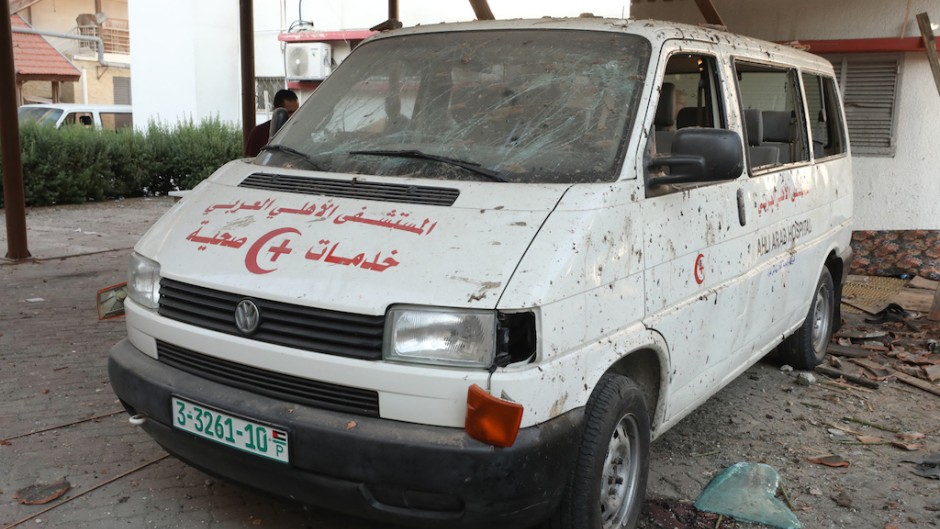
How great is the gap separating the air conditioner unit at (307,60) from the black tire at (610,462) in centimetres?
1708

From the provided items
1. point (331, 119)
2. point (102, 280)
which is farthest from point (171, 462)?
point (102, 280)

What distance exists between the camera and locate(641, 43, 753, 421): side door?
351cm

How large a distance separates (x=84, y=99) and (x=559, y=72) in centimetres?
3291

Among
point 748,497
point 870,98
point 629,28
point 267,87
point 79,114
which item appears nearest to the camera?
point 629,28

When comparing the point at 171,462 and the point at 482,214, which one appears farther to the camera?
the point at 171,462

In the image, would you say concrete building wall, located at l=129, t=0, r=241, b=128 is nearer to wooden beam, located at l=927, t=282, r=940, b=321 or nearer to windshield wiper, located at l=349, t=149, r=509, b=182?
wooden beam, located at l=927, t=282, r=940, b=321

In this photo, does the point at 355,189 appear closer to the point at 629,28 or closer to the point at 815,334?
the point at 629,28

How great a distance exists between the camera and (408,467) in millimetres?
2699

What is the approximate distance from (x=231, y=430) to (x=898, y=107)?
8602 millimetres

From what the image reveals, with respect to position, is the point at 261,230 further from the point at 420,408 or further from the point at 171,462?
the point at 171,462

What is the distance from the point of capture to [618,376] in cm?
323

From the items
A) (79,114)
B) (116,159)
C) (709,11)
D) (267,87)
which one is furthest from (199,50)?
(709,11)

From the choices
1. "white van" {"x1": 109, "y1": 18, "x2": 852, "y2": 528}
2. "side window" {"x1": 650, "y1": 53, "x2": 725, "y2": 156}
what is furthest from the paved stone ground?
"side window" {"x1": 650, "y1": 53, "x2": 725, "y2": 156}

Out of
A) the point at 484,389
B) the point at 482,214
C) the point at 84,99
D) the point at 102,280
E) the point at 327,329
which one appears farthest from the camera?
the point at 84,99
